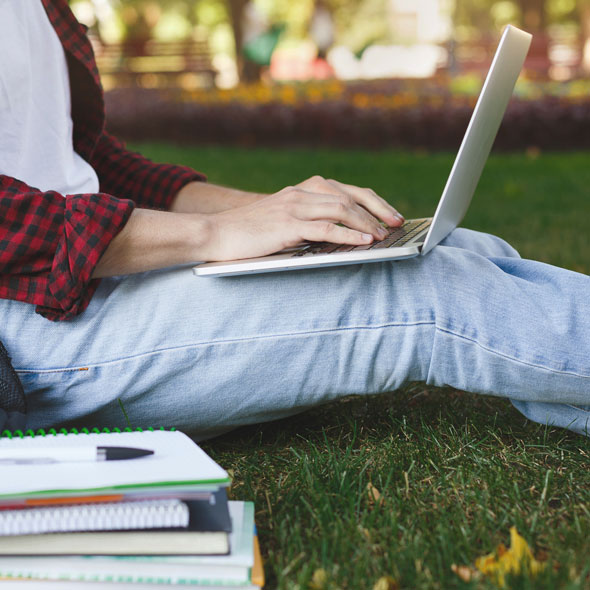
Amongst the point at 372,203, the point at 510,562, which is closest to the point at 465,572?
the point at 510,562

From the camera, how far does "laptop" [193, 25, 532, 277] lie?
149 centimetres

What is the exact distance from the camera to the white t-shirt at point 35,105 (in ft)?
5.78

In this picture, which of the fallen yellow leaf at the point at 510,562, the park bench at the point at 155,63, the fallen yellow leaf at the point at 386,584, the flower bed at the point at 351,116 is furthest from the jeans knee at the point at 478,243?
the park bench at the point at 155,63

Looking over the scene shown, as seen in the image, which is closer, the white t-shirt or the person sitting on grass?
the person sitting on grass

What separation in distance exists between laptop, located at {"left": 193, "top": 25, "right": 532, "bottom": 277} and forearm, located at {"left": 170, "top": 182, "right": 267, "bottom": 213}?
514mm

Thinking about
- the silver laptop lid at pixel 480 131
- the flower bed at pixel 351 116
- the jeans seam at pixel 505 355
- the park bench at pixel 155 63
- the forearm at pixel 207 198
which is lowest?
the flower bed at pixel 351 116

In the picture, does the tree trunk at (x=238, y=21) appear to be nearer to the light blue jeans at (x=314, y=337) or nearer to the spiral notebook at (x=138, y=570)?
the light blue jeans at (x=314, y=337)

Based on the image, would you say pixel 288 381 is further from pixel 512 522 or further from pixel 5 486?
pixel 5 486

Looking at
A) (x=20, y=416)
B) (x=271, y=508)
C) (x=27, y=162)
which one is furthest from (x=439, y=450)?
(x=27, y=162)

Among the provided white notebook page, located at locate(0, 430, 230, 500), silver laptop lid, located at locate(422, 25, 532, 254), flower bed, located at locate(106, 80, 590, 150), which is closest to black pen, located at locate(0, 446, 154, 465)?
white notebook page, located at locate(0, 430, 230, 500)

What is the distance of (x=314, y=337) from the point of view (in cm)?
160

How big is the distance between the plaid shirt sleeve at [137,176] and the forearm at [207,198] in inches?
0.8

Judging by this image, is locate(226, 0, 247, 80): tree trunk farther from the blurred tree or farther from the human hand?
the human hand

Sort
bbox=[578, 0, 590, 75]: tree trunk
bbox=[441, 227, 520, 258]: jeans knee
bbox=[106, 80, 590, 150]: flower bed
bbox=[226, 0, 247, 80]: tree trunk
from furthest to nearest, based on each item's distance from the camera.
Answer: bbox=[578, 0, 590, 75]: tree trunk
bbox=[226, 0, 247, 80]: tree trunk
bbox=[106, 80, 590, 150]: flower bed
bbox=[441, 227, 520, 258]: jeans knee
